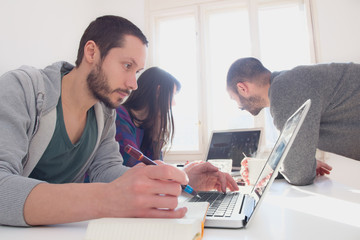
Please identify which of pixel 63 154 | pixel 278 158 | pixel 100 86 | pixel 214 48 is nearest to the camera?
pixel 278 158

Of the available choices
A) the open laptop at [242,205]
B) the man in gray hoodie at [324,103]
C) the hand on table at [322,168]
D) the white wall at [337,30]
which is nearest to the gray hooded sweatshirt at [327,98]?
the man in gray hoodie at [324,103]

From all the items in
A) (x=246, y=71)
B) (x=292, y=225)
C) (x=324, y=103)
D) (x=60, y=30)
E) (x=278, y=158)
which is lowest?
(x=292, y=225)

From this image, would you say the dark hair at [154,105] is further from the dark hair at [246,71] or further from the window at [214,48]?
the window at [214,48]

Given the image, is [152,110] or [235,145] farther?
[235,145]

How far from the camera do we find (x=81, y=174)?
103 centimetres

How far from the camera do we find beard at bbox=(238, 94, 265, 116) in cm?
179

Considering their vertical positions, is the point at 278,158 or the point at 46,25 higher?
the point at 46,25

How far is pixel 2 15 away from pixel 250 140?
216 cm

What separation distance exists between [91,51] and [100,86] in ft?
0.53

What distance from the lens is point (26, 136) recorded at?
643 millimetres

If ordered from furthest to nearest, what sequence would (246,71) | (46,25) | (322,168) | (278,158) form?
(46,25)
(246,71)
(322,168)
(278,158)

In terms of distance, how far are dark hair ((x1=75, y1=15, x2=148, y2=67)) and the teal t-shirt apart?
26cm

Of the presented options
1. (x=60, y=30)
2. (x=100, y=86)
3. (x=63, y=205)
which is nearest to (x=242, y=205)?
(x=63, y=205)

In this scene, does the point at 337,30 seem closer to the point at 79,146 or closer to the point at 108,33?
the point at 108,33
